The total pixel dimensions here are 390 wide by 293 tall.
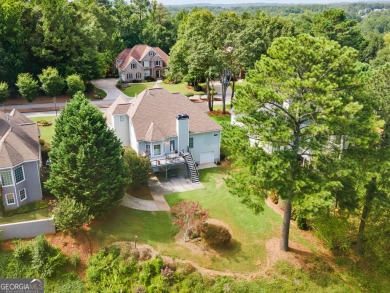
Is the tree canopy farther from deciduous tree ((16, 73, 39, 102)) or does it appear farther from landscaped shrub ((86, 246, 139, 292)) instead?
deciduous tree ((16, 73, 39, 102))

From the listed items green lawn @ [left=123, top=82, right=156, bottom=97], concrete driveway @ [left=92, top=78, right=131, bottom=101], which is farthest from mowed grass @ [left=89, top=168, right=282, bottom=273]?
green lawn @ [left=123, top=82, right=156, bottom=97]

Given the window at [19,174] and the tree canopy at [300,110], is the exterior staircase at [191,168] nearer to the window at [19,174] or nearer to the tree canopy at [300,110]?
the tree canopy at [300,110]

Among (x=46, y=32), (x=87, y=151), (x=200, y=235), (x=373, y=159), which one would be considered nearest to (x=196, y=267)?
(x=200, y=235)

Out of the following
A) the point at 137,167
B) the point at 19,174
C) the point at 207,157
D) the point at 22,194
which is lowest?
the point at 207,157

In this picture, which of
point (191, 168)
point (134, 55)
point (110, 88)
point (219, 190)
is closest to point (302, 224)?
point (219, 190)

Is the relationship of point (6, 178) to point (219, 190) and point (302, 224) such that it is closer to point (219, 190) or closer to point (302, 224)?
point (219, 190)

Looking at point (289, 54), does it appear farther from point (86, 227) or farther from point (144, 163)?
point (86, 227)

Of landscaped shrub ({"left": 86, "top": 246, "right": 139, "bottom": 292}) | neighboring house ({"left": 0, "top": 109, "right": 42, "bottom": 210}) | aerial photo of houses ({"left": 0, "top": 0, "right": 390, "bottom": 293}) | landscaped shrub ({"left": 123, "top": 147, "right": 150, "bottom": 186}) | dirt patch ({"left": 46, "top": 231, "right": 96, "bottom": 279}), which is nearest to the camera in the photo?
aerial photo of houses ({"left": 0, "top": 0, "right": 390, "bottom": 293})
